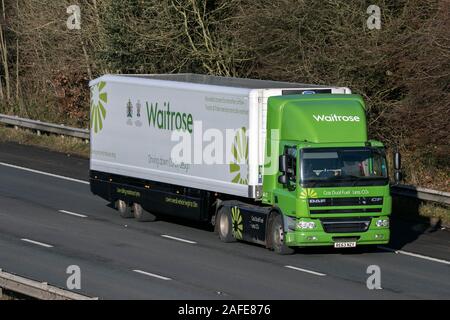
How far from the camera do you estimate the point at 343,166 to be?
22438 mm

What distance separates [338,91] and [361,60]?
29.4 ft

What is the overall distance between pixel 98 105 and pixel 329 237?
8156mm

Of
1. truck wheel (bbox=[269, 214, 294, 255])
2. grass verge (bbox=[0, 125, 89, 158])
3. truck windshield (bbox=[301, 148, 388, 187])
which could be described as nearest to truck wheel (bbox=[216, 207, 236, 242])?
truck wheel (bbox=[269, 214, 294, 255])

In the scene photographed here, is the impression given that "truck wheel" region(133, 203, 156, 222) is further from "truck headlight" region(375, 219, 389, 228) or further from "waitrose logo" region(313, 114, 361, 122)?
"truck headlight" region(375, 219, 389, 228)

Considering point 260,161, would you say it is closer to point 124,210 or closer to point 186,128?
point 186,128

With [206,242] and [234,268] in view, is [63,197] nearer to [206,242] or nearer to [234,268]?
[206,242]

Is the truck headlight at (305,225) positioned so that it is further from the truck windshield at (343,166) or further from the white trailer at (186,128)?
the white trailer at (186,128)

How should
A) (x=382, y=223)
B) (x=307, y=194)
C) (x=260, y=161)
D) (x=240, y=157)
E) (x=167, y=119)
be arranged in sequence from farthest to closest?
(x=167, y=119), (x=240, y=157), (x=260, y=161), (x=382, y=223), (x=307, y=194)

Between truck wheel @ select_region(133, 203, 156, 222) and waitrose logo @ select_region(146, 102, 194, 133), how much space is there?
2061 millimetres

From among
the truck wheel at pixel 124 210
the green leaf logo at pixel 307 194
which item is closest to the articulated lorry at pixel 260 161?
the green leaf logo at pixel 307 194

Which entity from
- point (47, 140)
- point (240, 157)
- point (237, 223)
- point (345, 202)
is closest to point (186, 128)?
point (240, 157)

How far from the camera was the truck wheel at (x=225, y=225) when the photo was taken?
24.2 metres

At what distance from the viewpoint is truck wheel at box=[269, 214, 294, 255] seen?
2270cm

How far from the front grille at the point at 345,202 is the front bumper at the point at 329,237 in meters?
0.49
